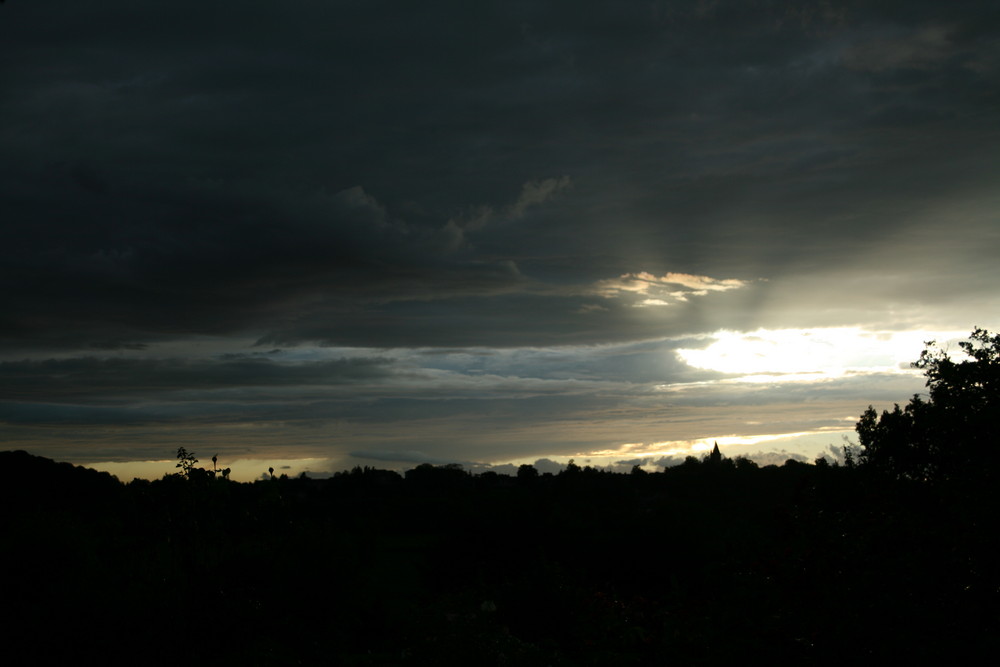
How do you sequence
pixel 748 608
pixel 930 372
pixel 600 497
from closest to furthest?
pixel 748 608
pixel 930 372
pixel 600 497

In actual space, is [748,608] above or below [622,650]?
above

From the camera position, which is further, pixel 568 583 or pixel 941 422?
pixel 941 422

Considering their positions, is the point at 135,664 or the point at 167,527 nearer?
the point at 135,664

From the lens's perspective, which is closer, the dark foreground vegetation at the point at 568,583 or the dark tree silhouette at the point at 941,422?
the dark foreground vegetation at the point at 568,583

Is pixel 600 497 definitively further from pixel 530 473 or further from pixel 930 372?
pixel 930 372

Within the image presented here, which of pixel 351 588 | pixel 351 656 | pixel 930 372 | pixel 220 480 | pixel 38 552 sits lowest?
pixel 351 656

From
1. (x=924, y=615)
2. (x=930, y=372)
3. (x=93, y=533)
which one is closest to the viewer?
(x=924, y=615)

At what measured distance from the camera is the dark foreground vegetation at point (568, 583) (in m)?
7.22

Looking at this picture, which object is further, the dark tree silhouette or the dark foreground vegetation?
the dark tree silhouette

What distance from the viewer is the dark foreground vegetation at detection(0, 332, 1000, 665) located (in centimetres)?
722

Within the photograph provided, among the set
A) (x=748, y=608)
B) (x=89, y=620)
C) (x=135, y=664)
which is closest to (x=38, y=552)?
(x=89, y=620)

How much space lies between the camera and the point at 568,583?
2258cm

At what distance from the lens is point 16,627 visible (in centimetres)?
1502

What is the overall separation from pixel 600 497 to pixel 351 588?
71.4 metres
